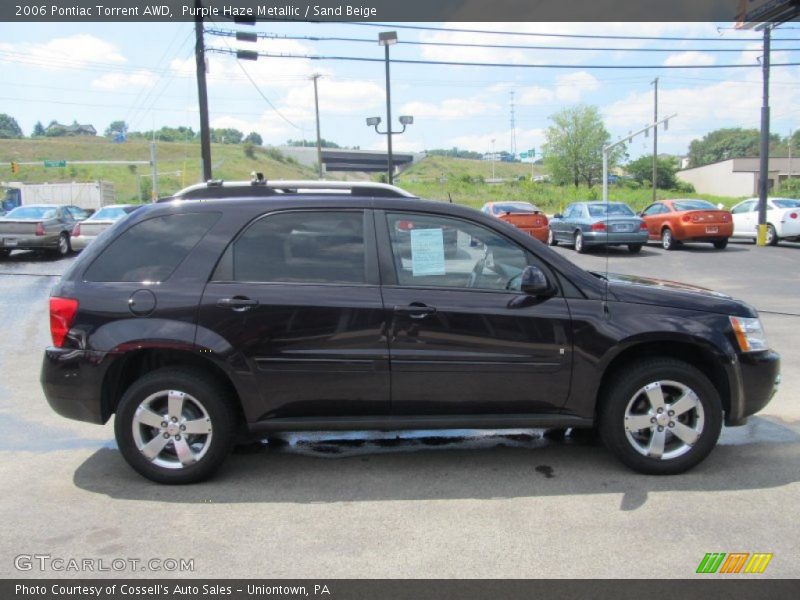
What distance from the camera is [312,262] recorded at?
13.6ft

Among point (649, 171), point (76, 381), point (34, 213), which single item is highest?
point (649, 171)

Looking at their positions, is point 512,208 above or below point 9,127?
below

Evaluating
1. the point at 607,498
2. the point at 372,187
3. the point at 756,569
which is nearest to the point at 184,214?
the point at 372,187

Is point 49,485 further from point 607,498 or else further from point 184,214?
point 607,498

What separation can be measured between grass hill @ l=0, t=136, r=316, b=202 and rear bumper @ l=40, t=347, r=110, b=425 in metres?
59.2

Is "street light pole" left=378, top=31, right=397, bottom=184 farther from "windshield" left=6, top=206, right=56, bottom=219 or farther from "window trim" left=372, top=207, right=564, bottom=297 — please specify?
"window trim" left=372, top=207, right=564, bottom=297

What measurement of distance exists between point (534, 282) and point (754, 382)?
1579mm

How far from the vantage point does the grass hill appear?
216 feet

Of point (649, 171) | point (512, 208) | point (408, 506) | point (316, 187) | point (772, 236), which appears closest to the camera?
point (408, 506)

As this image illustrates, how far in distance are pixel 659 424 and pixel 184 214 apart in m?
3.30

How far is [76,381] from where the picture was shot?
4.07 metres

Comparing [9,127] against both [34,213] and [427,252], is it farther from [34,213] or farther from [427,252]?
[427,252]

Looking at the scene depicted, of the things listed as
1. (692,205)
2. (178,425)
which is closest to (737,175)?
(692,205)
